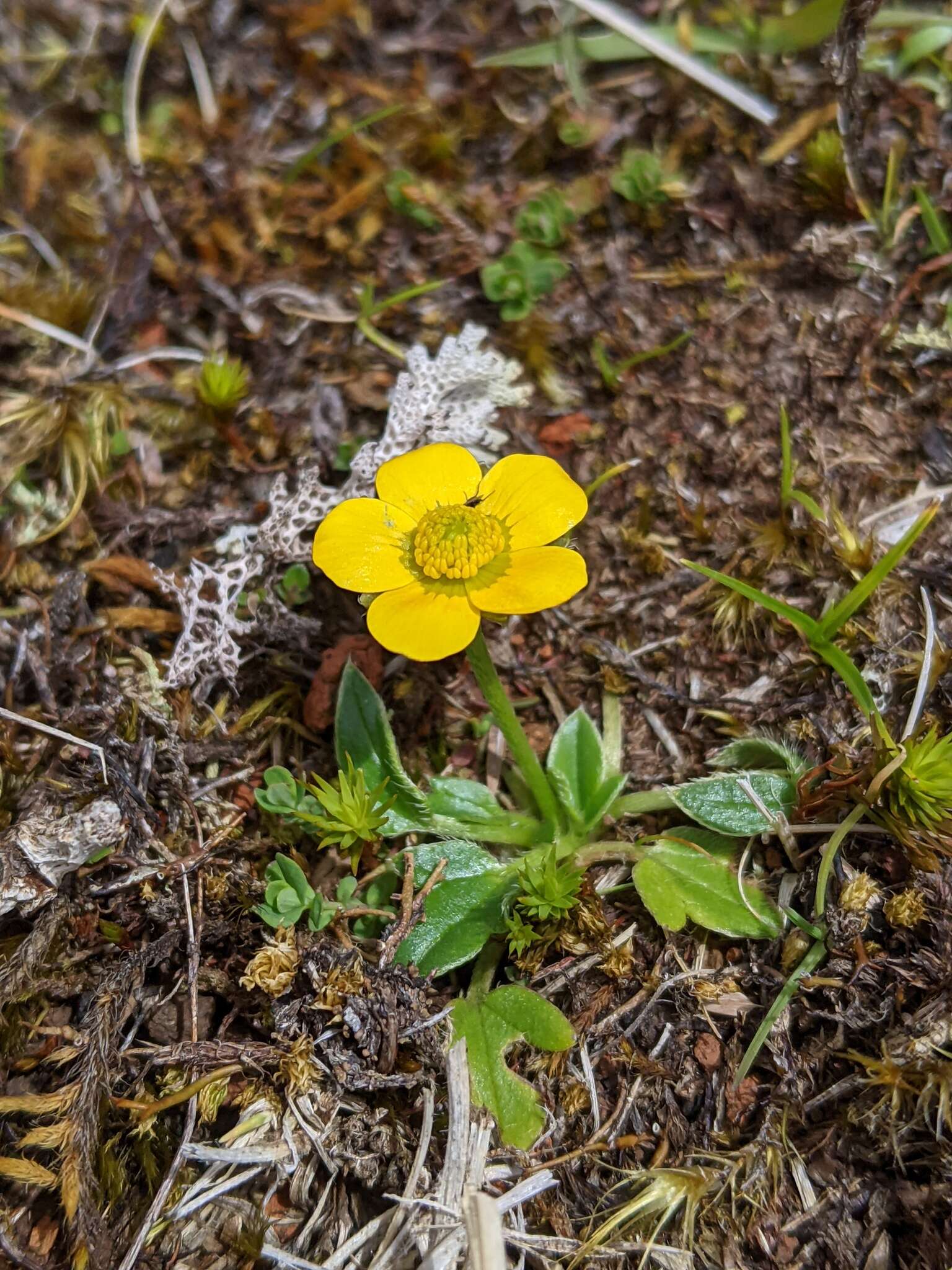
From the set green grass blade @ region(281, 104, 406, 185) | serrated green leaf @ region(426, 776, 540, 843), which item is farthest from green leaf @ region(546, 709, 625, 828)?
green grass blade @ region(281, 104, 406, 185)

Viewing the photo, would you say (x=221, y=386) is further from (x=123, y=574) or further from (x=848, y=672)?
(x=848, y=672)

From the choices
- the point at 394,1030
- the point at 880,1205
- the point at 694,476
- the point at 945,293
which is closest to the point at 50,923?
the point at 394,1030

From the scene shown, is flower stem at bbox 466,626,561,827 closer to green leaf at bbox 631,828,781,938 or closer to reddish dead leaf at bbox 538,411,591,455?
green leaf at bbox 631,828,781,938

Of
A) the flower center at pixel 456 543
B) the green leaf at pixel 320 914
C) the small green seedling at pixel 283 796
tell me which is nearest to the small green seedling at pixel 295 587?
the small green seedling at pixel 283 796

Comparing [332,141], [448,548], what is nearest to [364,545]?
[448,548]

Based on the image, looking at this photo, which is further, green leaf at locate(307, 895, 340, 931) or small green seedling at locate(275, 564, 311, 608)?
small green seedling at locate(275, 564, 311, 608)

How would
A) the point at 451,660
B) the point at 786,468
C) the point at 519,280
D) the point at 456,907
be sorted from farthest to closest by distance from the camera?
1. the point at 519,280
2. the point at 451,660
3. the point at 786,468
4. the point at 456,907
